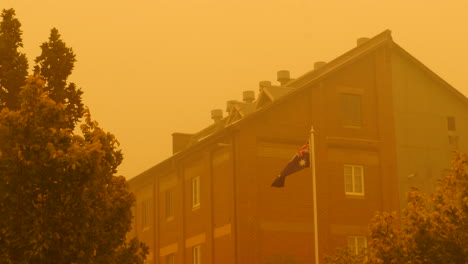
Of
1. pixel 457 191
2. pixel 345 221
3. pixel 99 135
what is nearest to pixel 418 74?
pixel 345 221

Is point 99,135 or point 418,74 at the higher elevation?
point 418,74

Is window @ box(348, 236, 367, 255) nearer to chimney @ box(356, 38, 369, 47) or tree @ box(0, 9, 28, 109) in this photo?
chimney @ box(356, 38, 369, 47)

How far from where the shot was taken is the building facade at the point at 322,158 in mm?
40938

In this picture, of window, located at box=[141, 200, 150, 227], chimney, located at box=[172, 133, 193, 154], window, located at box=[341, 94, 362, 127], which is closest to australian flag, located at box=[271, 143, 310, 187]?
window, located at box=[341, 94, 362, 127]

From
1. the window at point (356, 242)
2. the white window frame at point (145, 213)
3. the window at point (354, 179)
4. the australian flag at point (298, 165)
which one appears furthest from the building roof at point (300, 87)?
the australian flag at point (298, 165)

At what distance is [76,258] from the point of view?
16.7 m

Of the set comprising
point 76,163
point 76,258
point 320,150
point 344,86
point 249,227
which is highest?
point 344,86

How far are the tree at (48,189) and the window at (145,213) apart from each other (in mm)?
36468

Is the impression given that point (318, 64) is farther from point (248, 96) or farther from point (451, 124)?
point (451, 124)

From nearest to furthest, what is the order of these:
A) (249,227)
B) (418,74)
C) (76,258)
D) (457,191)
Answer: (76,258), (457,191), (249,227), (418,74)

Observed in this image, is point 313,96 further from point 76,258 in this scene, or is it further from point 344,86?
point 76,258

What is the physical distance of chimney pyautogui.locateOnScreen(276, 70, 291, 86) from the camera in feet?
167

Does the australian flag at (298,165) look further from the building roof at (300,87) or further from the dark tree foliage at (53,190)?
the dark tree foliage at (53,190)

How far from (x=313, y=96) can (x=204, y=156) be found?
639cm
